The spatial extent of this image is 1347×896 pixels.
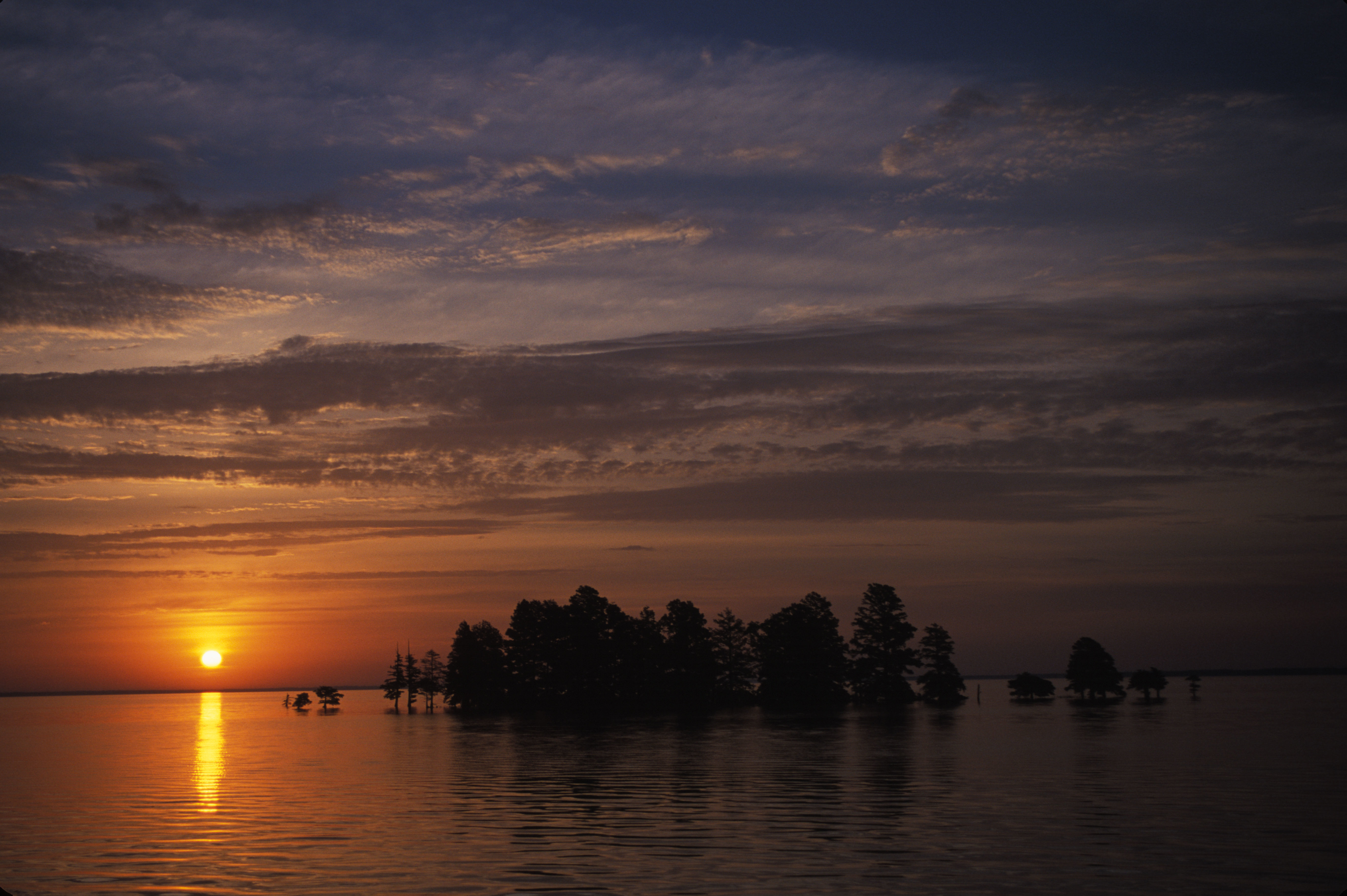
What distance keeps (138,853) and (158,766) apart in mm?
41948

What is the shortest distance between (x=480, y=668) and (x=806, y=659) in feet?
165

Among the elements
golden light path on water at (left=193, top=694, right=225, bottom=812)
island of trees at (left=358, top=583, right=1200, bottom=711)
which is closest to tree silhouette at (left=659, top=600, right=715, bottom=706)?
island of trees at (left=358, top=583, right=1200, bottom=711)

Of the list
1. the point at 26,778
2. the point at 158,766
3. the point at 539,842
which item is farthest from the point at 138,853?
the point at 158,766

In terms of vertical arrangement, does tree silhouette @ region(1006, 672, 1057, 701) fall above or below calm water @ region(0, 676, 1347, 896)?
below

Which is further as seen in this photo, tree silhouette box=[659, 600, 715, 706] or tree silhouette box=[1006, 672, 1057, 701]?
tree silhouette box=[1006, 672, 1057, 701]

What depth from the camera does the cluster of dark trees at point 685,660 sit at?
479 ft

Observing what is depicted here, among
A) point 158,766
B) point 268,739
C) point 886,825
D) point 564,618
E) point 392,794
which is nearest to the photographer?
point 886,825

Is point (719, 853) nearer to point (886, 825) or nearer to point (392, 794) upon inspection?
point (886, 825)

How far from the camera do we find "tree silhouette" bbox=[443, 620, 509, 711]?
504 feet

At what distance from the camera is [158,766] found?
6788cm

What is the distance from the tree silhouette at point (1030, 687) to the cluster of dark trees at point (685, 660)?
3403 centimetres

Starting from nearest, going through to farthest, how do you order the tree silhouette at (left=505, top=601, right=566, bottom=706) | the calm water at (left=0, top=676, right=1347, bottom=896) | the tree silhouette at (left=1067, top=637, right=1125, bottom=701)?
the calm water at (left=0, top=676, right=1347, bottom=896) < the tree silhouette at (left=505, top=601, right=566, bottom=706) < the tree silhouette at (left=1067, top=637, right=1125, bottom=701)

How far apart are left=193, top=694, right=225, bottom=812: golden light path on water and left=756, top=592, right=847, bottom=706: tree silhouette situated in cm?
7901

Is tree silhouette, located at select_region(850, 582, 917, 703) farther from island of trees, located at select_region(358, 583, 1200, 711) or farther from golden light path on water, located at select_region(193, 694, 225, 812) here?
golden light path on water, located at select_region(193, 694, 225, 812)
